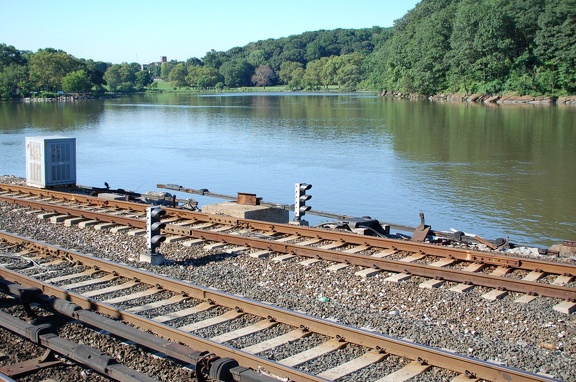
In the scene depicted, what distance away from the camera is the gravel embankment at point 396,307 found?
7219 mm

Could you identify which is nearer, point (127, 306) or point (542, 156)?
point (127, 306)

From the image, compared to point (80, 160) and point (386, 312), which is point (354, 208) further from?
point (80, 160)

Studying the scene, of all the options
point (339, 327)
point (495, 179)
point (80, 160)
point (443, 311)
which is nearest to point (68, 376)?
point (339, 327)

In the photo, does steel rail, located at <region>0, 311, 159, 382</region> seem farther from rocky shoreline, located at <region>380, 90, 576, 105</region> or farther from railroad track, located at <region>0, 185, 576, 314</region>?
rocky shoreline, located at <region>380, 90, 576, 105</region>

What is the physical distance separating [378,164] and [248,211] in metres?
20.1

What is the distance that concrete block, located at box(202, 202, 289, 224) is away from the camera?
608 inches

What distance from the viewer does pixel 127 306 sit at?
8836mm

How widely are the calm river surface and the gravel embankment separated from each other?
29.2ft

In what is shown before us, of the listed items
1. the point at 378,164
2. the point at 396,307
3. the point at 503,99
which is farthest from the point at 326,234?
the point at 503,99

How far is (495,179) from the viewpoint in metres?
A: 28.7

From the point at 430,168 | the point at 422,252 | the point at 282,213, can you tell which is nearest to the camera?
the point at 422,252

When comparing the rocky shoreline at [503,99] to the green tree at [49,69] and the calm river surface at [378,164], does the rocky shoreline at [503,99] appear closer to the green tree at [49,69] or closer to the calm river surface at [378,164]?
the calm river surface at [378,164]

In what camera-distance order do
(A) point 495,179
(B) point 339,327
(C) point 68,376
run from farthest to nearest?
1. (A) point 495,179
2. (B) point 339,327
3. (C) point 68,376

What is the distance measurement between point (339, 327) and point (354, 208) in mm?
16004
